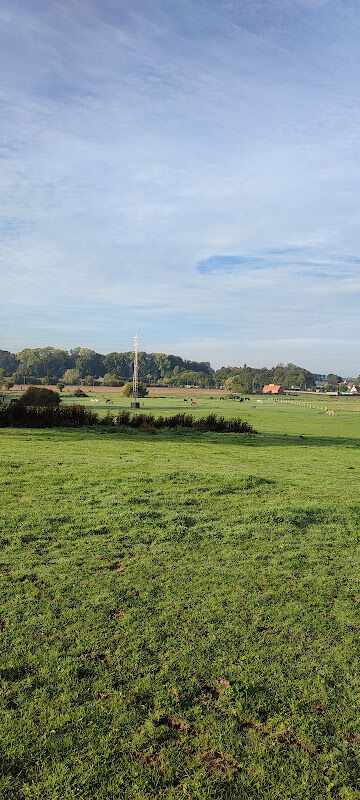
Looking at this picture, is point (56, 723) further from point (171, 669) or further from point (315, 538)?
point (315, 538)

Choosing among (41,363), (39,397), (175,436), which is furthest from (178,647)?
(41,363)

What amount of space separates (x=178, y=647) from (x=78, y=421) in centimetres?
1949

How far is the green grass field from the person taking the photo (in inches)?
118

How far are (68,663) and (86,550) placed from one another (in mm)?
2620

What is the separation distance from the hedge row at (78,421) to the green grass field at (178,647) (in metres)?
13.4

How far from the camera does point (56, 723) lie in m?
3.28

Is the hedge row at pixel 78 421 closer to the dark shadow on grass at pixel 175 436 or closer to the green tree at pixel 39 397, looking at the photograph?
the dark shadow on grass at pixel 175 436

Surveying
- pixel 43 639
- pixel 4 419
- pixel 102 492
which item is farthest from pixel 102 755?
pixel 4 419

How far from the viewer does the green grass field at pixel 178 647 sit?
300 cm

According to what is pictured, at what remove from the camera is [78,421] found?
75.4 feet

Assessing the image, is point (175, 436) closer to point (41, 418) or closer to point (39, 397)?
point (41, 418)

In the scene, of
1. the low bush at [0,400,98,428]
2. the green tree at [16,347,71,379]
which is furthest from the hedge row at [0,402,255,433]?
the green tree at [16,347,71,379]

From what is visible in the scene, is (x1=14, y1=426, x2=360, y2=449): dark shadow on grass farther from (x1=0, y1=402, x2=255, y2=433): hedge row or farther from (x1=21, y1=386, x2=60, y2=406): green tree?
(x1=21, y1=386, x2=60, y2=406): green tree

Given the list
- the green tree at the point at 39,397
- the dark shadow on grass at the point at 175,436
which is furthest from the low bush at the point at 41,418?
the green tree at the point at 39,397
